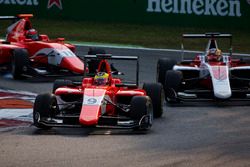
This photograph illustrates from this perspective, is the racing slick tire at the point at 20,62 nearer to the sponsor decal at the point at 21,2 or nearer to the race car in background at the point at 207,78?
the race car in background at the point at 207,78

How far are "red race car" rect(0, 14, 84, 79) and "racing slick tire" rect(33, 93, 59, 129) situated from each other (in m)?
5.94

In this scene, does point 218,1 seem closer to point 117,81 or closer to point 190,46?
point 190,46

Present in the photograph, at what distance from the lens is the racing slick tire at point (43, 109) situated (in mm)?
12914

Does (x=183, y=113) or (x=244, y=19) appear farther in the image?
(x=244, y=19)

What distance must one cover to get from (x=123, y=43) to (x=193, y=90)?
1037 cm

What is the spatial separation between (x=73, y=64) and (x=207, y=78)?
11.3 ft

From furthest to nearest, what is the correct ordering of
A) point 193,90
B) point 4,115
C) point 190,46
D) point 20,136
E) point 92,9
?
point 92,9 < point 190,46 < point 193,90 < point 4,115 < point 20,136

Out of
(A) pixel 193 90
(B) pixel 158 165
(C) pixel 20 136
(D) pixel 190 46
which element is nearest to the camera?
(B) pixel 158 165

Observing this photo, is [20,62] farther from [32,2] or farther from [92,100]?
[32,2]

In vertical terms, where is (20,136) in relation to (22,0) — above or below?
below

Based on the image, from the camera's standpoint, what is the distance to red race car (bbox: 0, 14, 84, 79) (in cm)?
1916

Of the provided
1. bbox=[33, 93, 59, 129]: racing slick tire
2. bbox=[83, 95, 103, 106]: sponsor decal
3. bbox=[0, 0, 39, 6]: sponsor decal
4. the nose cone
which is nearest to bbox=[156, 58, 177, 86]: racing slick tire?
the nose cone

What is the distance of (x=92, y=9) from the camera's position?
1156 inches

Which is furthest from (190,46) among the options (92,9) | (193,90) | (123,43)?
(193,90)
